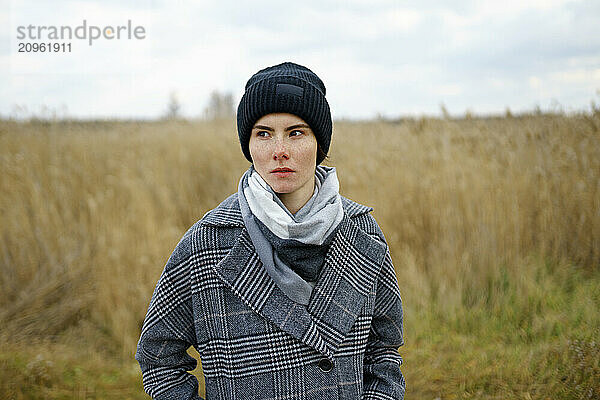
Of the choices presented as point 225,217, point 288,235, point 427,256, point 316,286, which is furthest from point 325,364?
point 427,256

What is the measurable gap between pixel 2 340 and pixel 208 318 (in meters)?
2.46

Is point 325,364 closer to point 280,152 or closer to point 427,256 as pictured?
point 280,152

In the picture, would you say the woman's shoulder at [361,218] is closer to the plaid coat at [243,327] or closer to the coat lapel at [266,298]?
the plaid coat at [243,327]

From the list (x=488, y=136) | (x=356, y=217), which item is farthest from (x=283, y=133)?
(x=488, y=136)

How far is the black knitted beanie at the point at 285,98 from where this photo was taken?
4.37 feet

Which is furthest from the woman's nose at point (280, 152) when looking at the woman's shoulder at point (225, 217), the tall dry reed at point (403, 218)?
the tall dry reed at point (403, 218)

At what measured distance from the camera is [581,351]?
267 centimetres

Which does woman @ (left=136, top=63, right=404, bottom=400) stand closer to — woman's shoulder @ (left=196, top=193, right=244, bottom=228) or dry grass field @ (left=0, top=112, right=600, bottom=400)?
woman's shoulder @ (left=196, top=193, right=244, bottom=228)

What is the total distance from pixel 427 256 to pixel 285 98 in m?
2.91

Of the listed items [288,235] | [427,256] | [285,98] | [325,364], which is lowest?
[427,256]

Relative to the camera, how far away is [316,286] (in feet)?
4.58

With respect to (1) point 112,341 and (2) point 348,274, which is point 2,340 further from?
(2) point 348,274

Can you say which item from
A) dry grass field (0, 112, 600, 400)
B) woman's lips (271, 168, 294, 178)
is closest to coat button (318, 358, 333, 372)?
woman's lips (271, 168, 294, 178)

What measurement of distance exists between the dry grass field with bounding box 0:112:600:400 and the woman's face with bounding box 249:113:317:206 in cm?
192
